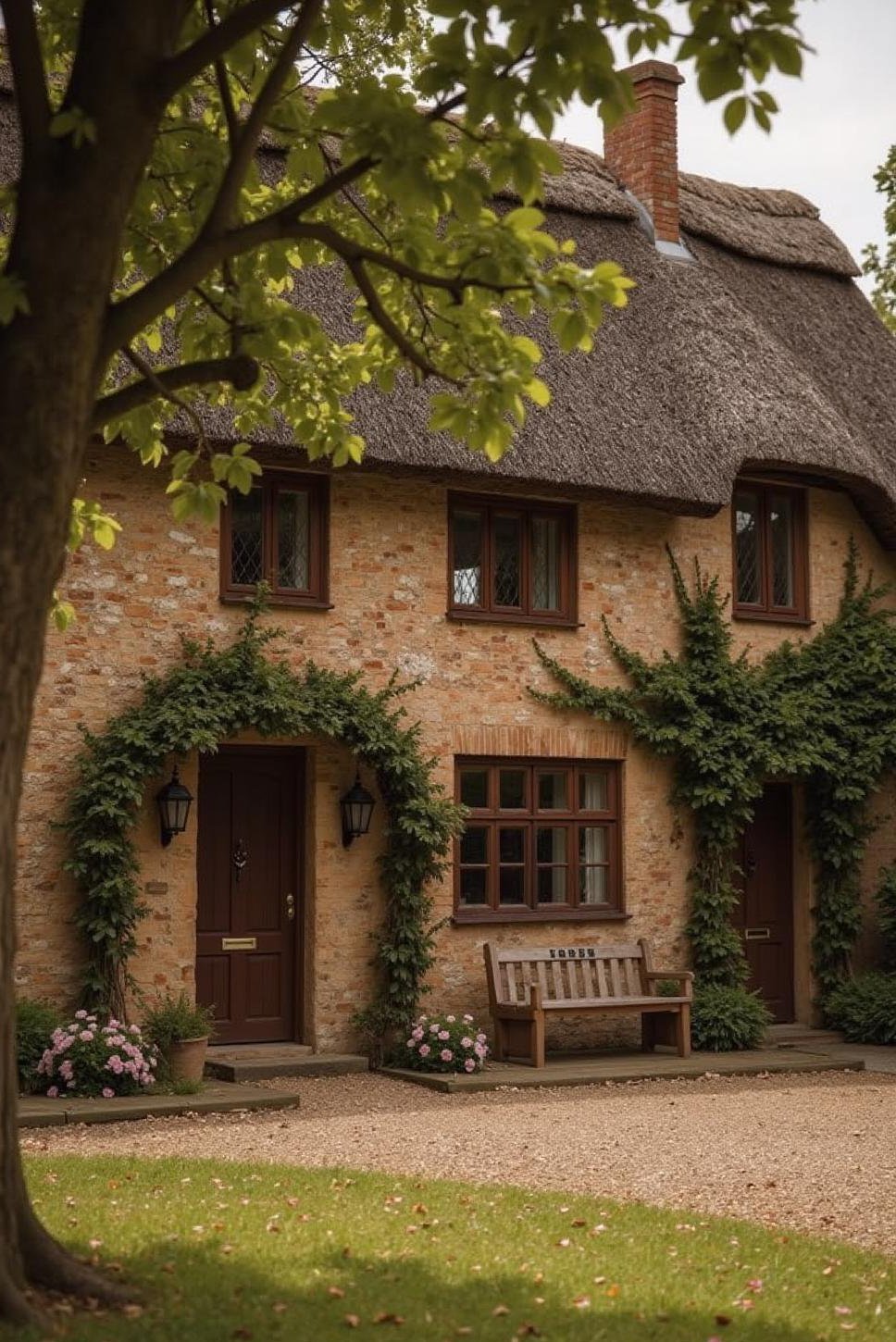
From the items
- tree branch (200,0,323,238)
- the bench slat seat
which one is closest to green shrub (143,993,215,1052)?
the bench slat seat

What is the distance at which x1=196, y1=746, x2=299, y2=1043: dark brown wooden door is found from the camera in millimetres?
13859

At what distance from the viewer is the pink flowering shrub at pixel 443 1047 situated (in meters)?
13.4

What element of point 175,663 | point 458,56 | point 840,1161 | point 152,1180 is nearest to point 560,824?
point 175,663

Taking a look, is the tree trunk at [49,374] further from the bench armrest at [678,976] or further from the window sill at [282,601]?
the bench armrest at [678,976]

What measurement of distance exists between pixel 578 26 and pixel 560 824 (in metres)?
A: 10.4

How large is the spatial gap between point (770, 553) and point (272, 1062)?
7.20 m

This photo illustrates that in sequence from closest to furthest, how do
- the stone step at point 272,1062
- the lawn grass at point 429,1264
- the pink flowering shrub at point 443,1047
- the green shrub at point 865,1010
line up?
1. the lawn grass at point 429,1264
2. the stone step at point 272,1062
3. the pink flowering shrub at point 443,1047
4. the green shrub at point 865,1010

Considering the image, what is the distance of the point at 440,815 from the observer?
45.9 feet

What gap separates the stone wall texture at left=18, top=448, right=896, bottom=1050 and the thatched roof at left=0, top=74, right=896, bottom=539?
0.52m

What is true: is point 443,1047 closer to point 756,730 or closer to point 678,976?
point 678,976

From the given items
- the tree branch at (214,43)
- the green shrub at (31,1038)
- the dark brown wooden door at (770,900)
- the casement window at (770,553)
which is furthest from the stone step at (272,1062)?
the tree branch at (214,43)

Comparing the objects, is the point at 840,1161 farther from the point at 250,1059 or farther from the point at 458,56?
the point at 458,56

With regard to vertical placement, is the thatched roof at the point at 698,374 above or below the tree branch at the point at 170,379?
above

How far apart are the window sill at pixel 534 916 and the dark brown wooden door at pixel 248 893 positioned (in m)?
1.48
